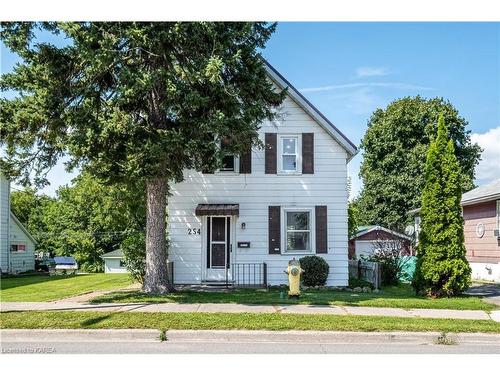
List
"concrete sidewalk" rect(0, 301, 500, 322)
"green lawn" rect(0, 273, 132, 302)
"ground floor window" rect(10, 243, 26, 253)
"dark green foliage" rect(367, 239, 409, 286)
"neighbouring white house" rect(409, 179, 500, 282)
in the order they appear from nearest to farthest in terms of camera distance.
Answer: "concrete sidewalk" rect(0, 301, 500, 322), "green lawn" rect(0, 273, 132, 302), "dark green foliage" rect(367, 239, 409, 286), "neighbouring white house" rect(409, 179, 500, 282), "ground floor window" rect(10, 243, 26, 253)

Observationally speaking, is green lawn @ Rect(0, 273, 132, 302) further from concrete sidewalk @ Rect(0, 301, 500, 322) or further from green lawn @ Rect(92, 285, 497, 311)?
green lawn @ Rect(92, 285, 497, 311)

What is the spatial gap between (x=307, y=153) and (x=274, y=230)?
2.91 m

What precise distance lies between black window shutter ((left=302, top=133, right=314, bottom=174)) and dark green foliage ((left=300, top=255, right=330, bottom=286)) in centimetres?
307

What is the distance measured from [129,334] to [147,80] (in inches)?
209

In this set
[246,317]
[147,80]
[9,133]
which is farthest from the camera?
[9,133]

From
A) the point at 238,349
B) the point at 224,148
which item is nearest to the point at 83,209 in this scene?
the point at 224,148

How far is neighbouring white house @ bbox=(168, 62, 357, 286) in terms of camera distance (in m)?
17.2

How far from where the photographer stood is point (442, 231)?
46.6ft

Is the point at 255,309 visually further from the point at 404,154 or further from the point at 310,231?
the point at 404,154

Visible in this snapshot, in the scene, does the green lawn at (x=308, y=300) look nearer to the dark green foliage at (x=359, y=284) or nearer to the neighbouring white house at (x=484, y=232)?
the dark green foliage at (x=359, y=284)

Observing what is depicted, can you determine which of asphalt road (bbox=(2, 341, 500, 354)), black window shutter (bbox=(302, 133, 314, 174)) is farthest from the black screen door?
asphalt road (bbox=(2, 341, 500, 354))

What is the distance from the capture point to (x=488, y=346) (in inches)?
345

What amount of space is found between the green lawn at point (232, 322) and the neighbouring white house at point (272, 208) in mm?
7060

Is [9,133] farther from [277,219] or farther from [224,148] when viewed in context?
[277,219]
